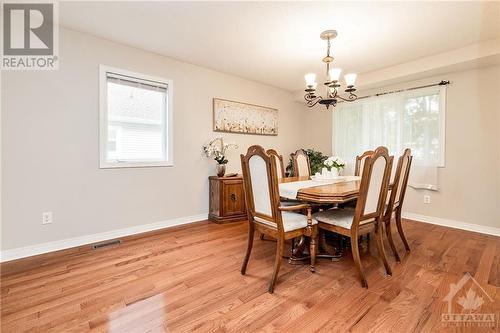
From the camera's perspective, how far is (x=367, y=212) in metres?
1.99

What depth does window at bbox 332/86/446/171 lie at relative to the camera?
3656mm

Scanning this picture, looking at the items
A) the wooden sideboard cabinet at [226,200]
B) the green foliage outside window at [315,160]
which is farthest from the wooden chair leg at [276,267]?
the green foliage outside window at [315,160]

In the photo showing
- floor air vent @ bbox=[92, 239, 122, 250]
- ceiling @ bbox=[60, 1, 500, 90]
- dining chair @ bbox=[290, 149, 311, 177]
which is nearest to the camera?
ceiling @ bbox=[60, 1, 500, 90]

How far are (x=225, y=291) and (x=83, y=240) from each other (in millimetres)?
2000

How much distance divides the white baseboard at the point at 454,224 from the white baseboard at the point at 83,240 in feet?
11.6

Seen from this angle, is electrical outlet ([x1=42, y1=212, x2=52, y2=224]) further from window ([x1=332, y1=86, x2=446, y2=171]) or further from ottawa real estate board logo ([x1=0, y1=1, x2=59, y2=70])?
window ([x1=332, y1=86, x2=446, y2=171])

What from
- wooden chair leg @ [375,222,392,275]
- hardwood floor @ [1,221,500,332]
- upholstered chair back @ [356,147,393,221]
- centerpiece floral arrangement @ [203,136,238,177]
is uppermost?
centerpiece floral arrangement @ [203,136,238,177]

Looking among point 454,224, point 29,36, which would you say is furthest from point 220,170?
point 454,224

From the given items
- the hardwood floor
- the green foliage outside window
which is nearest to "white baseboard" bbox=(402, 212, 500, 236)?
the hardwood floor

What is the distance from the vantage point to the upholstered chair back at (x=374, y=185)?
1.84 meters

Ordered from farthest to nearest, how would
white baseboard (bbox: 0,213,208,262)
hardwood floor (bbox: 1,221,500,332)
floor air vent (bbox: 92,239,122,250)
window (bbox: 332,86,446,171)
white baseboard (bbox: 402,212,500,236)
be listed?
window (bbox: 332,86,446,171)
white baseboard (bbox: 402,212,500,236)
floor air vent (bbox: 92,239,122,250)
white baseboard (bbox: 0,213,208,262)
hardwood floor (bbox: 1,221,500,332)

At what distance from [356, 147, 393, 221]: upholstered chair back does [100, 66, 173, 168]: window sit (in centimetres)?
264

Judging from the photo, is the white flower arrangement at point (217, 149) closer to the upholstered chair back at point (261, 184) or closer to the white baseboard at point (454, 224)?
the upholstered chair back at point (261, 184)

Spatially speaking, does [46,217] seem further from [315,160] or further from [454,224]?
[454,224]
